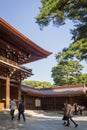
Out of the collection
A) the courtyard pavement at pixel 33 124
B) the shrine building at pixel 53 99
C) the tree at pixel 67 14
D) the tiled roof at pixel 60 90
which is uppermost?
the tree at pixel 67 14

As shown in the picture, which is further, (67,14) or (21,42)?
(21,42)

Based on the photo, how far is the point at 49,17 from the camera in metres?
16.7

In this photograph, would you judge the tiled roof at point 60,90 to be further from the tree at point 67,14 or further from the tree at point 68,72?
the tree at point 67,14

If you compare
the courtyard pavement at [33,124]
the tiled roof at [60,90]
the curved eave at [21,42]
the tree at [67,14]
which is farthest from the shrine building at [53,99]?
the tree at [67,14]

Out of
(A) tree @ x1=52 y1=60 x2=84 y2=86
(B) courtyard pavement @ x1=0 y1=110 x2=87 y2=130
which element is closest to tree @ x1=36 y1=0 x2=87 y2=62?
(B) courtyard pavement @ x1=0 y1=110 x2=87 y2=130

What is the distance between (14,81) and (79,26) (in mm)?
12367

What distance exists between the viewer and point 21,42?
83.0 feet

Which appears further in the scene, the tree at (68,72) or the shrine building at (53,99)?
the tree at (68,72)

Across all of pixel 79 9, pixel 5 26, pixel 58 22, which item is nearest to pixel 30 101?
pixel 5 26

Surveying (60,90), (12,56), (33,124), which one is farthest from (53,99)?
(33,124)

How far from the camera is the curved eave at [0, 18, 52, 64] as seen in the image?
22219 millimetres

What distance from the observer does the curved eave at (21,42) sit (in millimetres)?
22219

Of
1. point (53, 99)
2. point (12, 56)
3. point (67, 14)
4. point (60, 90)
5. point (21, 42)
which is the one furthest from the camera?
point (60, 90)

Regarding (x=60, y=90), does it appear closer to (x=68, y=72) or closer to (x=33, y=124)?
(x=68, y=72)
